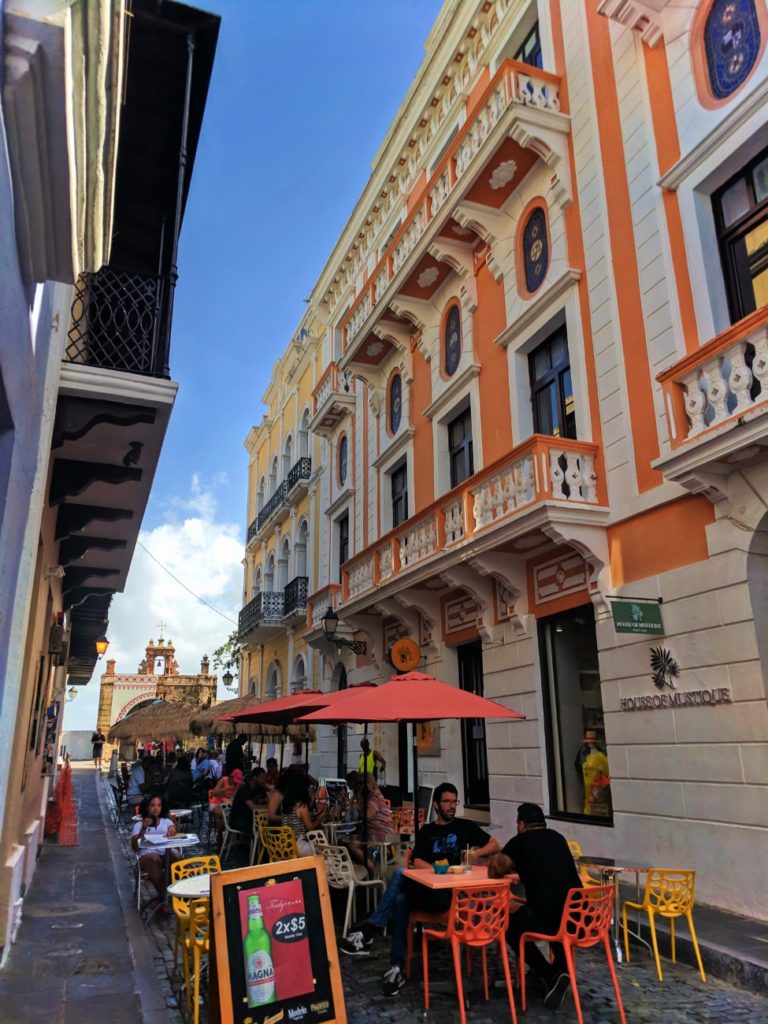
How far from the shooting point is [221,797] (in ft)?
46.4

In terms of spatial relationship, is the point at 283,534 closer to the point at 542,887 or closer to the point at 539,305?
the point at 539,305

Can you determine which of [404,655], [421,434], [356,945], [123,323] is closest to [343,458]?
[421,434]

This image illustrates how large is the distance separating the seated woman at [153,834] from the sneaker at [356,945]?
109 inches

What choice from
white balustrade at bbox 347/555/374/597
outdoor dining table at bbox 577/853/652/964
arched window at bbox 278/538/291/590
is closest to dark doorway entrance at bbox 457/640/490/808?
white balustrade at bbox 347/555/374/597

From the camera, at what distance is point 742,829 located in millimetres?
7281

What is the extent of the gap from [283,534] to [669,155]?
20995 millimetres

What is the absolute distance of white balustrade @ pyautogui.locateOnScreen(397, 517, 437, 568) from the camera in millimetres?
12953

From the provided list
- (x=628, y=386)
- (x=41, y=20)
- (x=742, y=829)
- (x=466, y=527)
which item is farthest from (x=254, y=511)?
(x=41, y=20)

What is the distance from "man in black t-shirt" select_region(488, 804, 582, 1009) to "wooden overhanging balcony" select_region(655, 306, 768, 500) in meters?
4.01

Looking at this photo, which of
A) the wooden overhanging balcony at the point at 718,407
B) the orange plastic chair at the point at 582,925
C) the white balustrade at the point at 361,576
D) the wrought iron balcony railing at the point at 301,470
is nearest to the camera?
the orange plastic chair at the point at 582,925

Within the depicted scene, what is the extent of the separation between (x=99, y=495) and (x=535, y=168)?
8.70 m

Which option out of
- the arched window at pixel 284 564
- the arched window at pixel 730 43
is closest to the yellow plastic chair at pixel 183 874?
the arched window at pixel 730 43

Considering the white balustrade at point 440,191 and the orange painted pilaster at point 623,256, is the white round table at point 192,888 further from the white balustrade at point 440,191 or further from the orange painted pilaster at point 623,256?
the white balustrade at point 440,191

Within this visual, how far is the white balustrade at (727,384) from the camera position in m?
7.13
